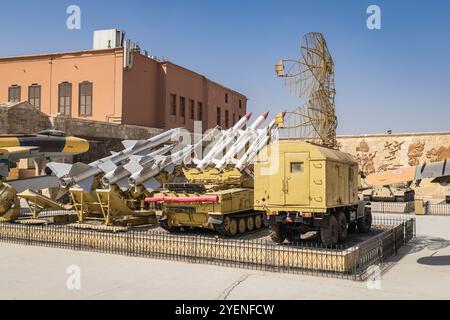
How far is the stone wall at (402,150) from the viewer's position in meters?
30.9

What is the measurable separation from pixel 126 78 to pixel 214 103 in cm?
1163

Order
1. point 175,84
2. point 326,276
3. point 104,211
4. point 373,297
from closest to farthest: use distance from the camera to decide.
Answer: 1. point 373,297
2. point 326,276
3. point 104,211
4. point 175,84

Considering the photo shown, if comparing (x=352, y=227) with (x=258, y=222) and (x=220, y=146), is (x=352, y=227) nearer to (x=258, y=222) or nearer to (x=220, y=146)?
(x=258, y=222)

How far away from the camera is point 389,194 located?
87.0 ft

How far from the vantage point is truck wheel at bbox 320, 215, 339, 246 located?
35.5ft

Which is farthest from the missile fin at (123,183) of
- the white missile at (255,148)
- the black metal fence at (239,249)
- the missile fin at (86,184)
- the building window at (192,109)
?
the building window at (192,109)

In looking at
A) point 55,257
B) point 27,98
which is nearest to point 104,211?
point 55,257

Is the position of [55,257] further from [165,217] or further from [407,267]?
[407,267]

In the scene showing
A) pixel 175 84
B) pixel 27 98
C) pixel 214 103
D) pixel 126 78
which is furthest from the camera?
pixel 214 103

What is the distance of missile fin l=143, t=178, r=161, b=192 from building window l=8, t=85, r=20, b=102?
1948 centimetres

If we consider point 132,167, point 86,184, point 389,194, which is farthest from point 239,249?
point 389,194

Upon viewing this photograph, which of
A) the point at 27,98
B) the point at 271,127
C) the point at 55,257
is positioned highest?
the point at 27,98

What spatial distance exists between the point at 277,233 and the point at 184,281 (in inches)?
140
